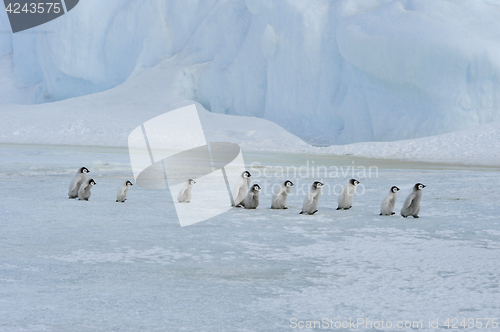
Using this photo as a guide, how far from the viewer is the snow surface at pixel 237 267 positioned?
2346 mm

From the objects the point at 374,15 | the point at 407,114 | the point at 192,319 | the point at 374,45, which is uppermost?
the point at 374,15

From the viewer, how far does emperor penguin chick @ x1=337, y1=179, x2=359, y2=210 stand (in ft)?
19.1

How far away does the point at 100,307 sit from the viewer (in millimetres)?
2400

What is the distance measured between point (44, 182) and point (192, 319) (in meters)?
6.76

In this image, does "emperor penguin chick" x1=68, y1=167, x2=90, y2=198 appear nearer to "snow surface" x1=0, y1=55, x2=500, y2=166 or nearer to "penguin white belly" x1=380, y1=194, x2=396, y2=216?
"penguin white belly" x1=380, y1=194, x2=396, y2=216

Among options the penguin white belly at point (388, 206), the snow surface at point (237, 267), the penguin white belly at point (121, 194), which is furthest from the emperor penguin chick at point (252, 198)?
the penguin white belly at point (121, 194)

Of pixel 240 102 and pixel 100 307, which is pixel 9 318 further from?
pixel 240 102

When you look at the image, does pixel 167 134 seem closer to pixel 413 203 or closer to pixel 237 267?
pixel 413 203

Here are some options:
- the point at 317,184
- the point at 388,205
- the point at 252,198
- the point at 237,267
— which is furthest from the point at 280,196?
the point at 237,267

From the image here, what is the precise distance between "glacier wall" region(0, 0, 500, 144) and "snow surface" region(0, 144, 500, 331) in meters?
11.1

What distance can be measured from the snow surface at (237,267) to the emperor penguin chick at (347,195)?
0.43ft

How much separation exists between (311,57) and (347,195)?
14179 millimetres

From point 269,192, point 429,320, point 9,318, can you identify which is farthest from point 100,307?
point 269,192

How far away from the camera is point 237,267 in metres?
3.18
